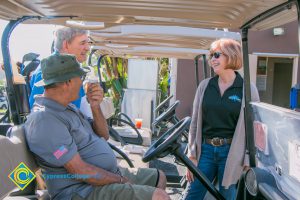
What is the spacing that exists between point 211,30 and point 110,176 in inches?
61.6

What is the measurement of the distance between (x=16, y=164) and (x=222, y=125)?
1.50m

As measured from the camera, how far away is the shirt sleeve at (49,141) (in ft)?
7.73

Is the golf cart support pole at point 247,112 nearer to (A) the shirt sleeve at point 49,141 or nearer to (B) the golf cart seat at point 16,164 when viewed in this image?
(A) the shirt sleeve at point 49,141

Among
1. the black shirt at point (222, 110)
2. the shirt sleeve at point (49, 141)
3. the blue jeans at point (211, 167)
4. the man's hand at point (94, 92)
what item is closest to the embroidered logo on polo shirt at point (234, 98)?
the black shirt at point (222, 110)

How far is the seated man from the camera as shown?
238cm

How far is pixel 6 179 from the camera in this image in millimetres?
2094

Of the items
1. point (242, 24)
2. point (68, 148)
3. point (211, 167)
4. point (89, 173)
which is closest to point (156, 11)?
point (242, 24)

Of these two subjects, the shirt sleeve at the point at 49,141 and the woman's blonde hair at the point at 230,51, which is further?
the woman's blonde hair at the point at 230,51

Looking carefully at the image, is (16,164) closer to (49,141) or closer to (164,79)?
(49,141)

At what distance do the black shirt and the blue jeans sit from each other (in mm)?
105

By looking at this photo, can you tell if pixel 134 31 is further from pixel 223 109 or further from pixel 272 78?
pixel 272 78

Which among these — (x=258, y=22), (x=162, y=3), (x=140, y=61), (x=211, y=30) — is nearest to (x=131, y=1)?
(x=162, y=3)

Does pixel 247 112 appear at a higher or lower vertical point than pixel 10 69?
lower

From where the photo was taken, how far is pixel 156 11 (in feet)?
7.70
